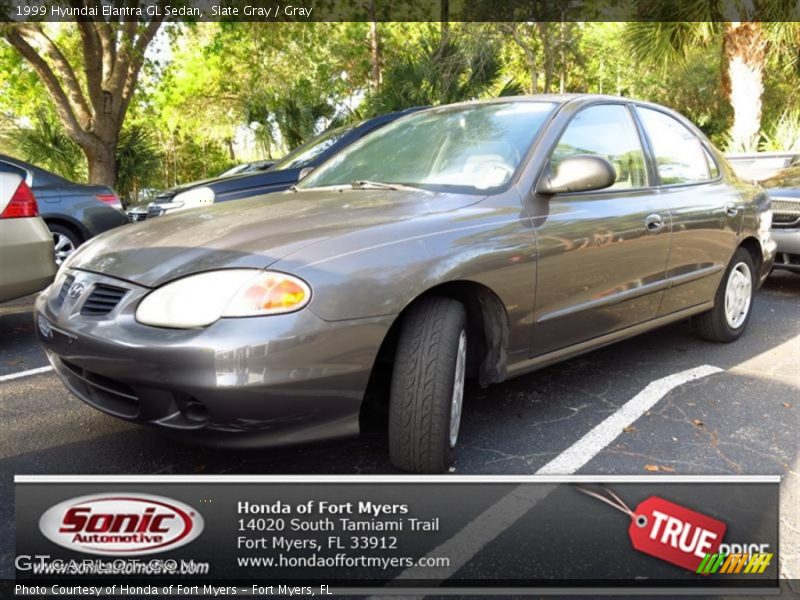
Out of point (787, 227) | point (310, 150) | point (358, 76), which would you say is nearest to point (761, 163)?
point (787, 227)

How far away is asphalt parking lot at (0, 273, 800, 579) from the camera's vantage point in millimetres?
2695

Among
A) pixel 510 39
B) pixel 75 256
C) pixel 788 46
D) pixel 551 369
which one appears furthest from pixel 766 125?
pixel 75 256

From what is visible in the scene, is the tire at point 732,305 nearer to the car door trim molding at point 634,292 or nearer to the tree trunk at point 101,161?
the car door trim molding at point 634,292

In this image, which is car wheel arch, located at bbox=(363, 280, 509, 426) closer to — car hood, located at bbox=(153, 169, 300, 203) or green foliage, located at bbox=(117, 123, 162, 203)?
car hood, located at bbox=(153, 169, 300, 203)

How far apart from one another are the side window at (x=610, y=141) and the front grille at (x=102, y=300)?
6.39ft

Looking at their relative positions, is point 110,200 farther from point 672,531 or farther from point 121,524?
point 672,531

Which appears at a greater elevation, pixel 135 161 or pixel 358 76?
pixel 358 76

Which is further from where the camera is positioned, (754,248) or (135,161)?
(135,161)

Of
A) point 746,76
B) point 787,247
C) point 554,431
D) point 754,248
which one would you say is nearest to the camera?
point 554,431

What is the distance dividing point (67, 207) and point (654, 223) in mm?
5480

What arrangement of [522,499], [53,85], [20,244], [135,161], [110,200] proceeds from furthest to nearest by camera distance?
[135,161], [53,85], [110,200], [20,244], [522,499]

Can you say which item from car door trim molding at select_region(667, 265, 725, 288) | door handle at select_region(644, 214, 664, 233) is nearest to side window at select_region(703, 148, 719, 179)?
car door trim molding at select_region(667, 265, 725, 288)

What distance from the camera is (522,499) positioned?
8.05 feet

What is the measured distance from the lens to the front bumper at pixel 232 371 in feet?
6.81
